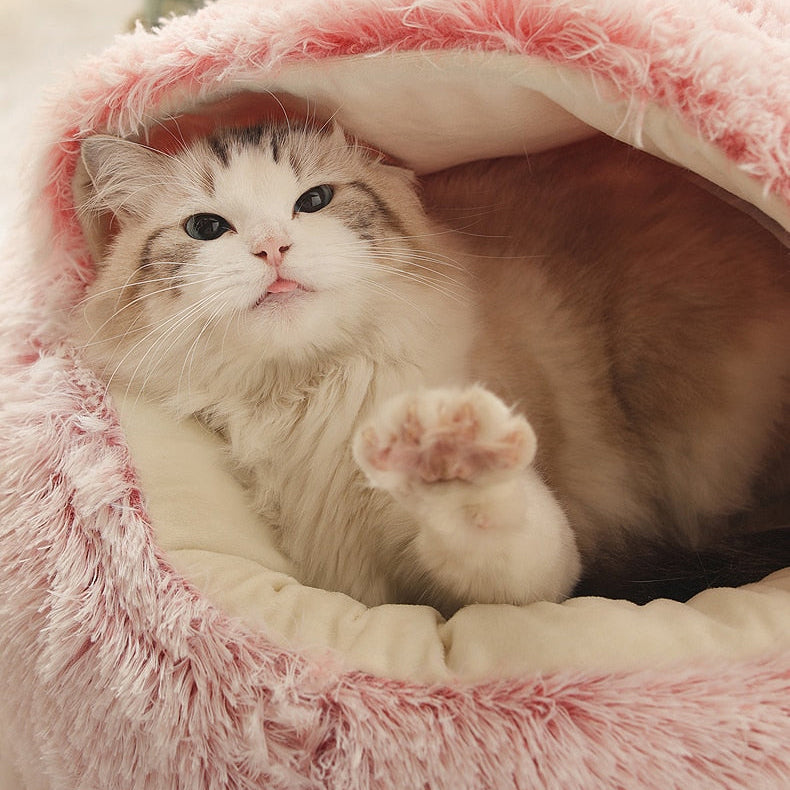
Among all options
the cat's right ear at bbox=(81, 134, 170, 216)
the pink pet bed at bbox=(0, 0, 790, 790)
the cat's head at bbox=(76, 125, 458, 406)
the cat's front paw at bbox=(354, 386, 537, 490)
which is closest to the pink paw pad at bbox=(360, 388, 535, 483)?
the cat's front paw at bbox=(354, 386, 537, 490)

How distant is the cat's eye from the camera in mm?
1127

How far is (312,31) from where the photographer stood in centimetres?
104

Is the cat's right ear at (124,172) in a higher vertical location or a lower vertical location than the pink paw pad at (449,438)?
lower

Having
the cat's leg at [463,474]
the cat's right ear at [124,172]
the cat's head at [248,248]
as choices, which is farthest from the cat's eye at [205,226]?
the cat's leg at [463,474]

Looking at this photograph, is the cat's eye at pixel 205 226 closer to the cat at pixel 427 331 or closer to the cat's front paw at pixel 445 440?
the cat at pixel 427 331

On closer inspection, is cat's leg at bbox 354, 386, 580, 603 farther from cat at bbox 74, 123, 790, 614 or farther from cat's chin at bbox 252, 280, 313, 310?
cat's chin at bbox 252, 280, 313, 310

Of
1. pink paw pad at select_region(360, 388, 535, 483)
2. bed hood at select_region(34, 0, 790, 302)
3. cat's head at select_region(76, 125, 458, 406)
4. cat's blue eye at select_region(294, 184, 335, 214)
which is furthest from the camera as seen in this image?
cat's blue eye at select_region(294, 184, 335, 214)

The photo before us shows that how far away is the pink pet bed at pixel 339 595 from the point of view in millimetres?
795

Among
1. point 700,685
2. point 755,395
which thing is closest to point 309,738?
point 700,685

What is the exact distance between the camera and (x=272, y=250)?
1.02 metres

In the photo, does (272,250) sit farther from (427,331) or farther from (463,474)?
(463,474)

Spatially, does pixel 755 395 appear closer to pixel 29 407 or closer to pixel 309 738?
pixel 309 738

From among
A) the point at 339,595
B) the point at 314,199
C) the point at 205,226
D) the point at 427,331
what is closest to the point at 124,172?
the point at 205,226

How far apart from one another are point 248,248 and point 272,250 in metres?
0.04
